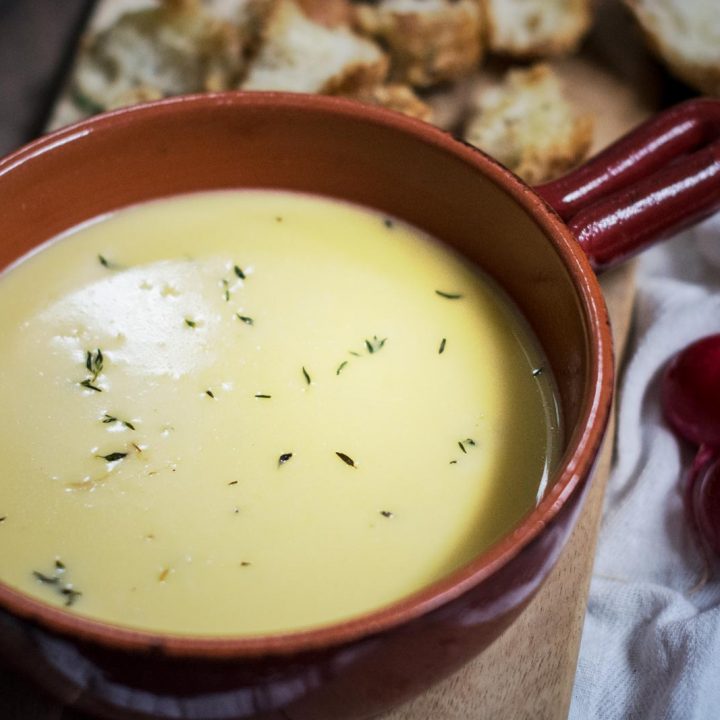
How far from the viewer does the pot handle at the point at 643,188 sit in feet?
3.76

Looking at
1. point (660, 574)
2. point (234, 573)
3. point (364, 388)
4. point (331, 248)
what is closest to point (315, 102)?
point (331, 248)

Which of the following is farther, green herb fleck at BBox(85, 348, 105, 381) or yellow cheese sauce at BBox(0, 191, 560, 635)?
green herb fleck at BBox(85, 348, 105, 381)

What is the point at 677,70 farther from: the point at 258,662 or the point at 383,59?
the point at 258,662

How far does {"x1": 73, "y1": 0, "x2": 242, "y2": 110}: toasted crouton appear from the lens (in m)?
1.72

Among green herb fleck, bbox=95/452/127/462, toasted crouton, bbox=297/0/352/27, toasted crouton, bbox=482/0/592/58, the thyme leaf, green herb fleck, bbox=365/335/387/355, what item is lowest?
green herb fleck, bbox=95/452/127/462

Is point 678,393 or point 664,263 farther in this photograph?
point 664,263

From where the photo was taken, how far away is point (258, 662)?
744 millimetres

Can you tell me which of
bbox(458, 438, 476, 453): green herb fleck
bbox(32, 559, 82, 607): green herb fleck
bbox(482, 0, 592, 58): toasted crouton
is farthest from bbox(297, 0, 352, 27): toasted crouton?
bbox(32, 559, 82, 607): green herb fleck

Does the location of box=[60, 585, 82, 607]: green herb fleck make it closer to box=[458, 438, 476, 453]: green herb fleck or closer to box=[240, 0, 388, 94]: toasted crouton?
box=[458, 438, 476, 453]: green herb fleck

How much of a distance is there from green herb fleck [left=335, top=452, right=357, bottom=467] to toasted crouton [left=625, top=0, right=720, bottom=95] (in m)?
1.05

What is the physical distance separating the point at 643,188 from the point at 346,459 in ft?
1.62

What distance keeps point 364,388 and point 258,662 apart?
0.45 meters

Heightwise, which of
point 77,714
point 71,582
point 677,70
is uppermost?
point 677,70

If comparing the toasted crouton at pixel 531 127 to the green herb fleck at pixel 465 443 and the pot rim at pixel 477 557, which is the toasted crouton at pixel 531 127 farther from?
the green herb fleck at pixel 465 443
